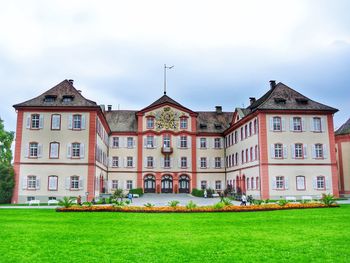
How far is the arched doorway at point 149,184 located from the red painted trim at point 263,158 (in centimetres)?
1959

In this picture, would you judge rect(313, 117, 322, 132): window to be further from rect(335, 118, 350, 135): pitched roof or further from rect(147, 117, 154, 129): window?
rect(147, 117, 154, 129): window

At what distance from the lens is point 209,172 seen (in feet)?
178

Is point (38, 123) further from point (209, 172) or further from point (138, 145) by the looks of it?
point (209, 172)

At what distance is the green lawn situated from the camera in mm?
9539

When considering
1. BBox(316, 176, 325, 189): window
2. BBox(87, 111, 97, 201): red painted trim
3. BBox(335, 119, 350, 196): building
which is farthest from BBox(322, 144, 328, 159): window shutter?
BBox(87, 111, 97, 201): red painted trim

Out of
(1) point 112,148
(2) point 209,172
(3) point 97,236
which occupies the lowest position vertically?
(3) point 97,236

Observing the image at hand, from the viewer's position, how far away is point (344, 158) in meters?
43.4

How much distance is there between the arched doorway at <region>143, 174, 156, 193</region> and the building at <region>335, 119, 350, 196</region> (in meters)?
24.2

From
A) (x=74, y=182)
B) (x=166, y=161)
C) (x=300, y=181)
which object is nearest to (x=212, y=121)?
(x=166, y=161)

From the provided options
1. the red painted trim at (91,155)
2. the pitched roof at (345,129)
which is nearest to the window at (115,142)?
the red painted trim at (91,155)

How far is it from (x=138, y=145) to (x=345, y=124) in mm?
26993

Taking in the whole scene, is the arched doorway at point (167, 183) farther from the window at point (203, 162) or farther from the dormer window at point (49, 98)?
Result: the dormer window at point (49, 98)

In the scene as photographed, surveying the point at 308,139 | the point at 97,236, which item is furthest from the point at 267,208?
the point at 308,139

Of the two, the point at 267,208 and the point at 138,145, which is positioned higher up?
the point at 138,145
